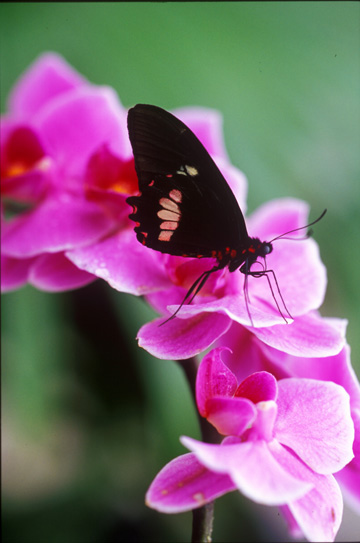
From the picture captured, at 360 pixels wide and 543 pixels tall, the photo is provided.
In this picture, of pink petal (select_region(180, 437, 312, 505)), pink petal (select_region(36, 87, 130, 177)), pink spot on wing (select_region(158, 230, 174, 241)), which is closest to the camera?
pink petal (select_region(180, 437, 312, 505))

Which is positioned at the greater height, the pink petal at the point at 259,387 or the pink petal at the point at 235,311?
the pink petal at the point at 235,311

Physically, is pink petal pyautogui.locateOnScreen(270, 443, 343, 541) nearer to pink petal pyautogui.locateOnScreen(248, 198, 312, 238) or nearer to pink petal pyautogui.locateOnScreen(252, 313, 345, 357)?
pink petal pyautogui.locateOnScreen(252, 313, 345, 357)

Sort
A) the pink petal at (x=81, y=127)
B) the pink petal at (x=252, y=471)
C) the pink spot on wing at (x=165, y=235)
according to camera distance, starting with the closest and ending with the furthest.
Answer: the pink petal at (x=252, y=471), the pink spot on wing at (x=165, y=235), the pink petal at (x=81, y=127)

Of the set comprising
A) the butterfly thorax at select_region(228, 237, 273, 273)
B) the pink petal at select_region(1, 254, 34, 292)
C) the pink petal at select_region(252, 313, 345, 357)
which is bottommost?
the pink petal at select_region(252, 313, 345, 357)

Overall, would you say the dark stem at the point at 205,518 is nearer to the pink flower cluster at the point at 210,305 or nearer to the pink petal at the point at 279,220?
the pink flower cluster at the point at 210,305

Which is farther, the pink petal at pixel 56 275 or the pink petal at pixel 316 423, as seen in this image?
the pink petal at pixel 56 275

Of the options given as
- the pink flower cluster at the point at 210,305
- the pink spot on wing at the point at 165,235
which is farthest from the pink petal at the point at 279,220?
the pink spot on wing at the point at 165,235

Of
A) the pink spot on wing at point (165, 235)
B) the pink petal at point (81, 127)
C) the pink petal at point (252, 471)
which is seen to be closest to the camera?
the pink petal at point (252, 471)

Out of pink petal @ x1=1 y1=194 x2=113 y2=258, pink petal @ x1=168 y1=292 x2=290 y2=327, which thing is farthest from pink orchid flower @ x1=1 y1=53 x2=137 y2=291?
pink petal @ x1=168 y1=292 x2=290 y2=327
